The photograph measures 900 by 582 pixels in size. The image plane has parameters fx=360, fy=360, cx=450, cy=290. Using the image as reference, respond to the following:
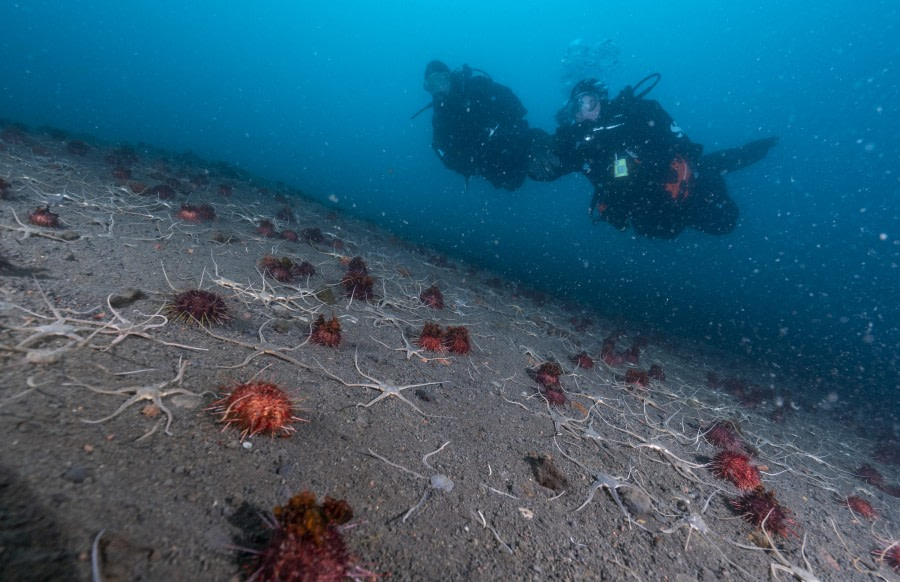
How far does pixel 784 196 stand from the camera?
14100 centimetres

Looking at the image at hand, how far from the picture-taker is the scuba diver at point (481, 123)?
1520 cm

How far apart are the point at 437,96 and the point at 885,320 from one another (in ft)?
253

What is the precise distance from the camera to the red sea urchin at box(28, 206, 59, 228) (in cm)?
606

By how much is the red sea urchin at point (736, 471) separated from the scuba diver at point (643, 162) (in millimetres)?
8941

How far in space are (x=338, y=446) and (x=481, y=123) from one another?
48.6ft

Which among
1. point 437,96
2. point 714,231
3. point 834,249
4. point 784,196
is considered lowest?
point 714,231

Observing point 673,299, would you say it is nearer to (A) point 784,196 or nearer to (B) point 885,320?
(B) point 885,320

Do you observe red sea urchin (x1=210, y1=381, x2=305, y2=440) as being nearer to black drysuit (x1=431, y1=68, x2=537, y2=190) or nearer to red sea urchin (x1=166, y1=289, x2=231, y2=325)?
red sea urchin (x1=166, y1=289, x2=231, y2=325)

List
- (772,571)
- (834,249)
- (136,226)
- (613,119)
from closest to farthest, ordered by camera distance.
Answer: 1. (772,571)
2. (136,226)
3. (613,119)
4. (834,249)

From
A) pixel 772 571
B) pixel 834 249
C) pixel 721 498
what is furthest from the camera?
pixel 834 249

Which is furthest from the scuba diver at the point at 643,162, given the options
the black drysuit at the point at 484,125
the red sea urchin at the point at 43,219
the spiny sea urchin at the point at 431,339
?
the red sea urchin at the point at 43,219

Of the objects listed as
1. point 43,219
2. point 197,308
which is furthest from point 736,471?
point 43,219

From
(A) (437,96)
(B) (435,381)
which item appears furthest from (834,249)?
(B) (435,381)

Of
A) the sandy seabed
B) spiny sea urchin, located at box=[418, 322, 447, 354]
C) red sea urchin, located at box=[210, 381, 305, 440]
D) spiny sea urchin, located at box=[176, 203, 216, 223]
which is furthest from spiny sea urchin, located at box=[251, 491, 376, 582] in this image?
spiny sea urchin, located at box=[176, 203, 216, 223]
